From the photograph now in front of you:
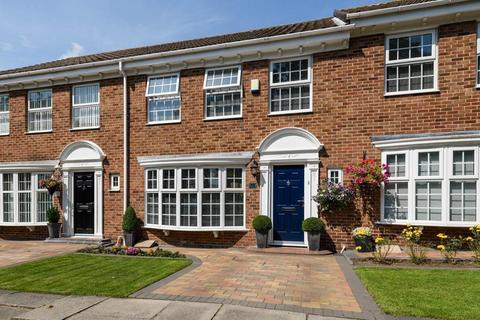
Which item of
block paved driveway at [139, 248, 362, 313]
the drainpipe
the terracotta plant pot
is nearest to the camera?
block paved driveway at [139, 248, 362, 313]

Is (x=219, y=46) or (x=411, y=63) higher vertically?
(x=219, y=46)

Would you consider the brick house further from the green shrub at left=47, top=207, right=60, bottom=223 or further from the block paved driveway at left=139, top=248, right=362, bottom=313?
the block paved driveway at left=139, top=248, right=362, bottom=313

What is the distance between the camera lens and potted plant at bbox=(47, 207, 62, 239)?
11805 mm

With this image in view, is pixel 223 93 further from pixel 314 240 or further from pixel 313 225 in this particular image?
pixel 314 240

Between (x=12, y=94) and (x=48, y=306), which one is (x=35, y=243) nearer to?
(x=12, y=94)

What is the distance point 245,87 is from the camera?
10.3 metres

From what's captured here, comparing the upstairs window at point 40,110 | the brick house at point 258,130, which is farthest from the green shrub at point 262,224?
the upstairs window at point 40,110

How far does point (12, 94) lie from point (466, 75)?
14361mm

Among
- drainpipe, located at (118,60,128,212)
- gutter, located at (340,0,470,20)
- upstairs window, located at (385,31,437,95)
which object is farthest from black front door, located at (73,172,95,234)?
upstairs window, located at (385,31,437,95)

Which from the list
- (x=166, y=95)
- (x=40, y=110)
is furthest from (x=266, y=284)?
(x=40, y=110)

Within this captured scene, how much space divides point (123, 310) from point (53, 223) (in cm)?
821

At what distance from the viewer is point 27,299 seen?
554 centimetres

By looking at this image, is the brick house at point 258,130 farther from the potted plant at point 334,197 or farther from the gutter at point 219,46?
the potted plant at point 334,197

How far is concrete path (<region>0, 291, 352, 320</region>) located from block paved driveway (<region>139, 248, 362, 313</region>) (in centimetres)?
31
